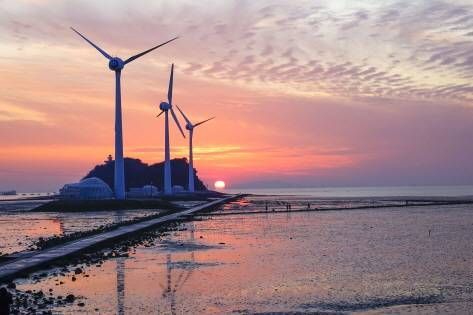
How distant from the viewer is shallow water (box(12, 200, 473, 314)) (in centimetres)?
1881

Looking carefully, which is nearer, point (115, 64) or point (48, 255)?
point (48, 255)

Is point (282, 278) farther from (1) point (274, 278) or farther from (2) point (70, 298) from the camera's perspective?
(2) point (70, 298)

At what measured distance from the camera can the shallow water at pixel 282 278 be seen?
1881 cm

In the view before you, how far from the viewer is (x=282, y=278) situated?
24.0 meters

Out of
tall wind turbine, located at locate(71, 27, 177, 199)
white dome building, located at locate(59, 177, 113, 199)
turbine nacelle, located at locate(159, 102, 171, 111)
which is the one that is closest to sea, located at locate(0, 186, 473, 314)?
tall wind turbine, located at locate(71, 27, 177, 199)

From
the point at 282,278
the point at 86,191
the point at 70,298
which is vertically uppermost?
the point at 86,191

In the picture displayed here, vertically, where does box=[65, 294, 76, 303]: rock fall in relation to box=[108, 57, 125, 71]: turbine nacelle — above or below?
below

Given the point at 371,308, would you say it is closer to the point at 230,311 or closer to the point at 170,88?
the point at 230,311

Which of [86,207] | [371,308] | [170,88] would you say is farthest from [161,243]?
[170,88]

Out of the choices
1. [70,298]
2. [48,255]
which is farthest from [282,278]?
[48,255]

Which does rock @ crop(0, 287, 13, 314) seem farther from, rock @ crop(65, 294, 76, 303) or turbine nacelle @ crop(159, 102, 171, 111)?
turbine nacelle @ crop(159, 102, 171, 111)

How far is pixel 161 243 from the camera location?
131ft

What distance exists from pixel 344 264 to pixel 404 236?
16912 mm

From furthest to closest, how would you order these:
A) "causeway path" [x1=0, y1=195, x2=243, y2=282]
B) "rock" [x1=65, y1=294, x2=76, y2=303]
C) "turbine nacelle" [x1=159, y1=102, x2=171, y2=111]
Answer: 1. "turbine nacelle" [x1=159, y1=102, x2=171, y2=111]
2. "causeway path" [x1=0, y1=195, x2=243, y2=282]
3. "rock" [x1=65, y1=294, x2=76, y2=303]
